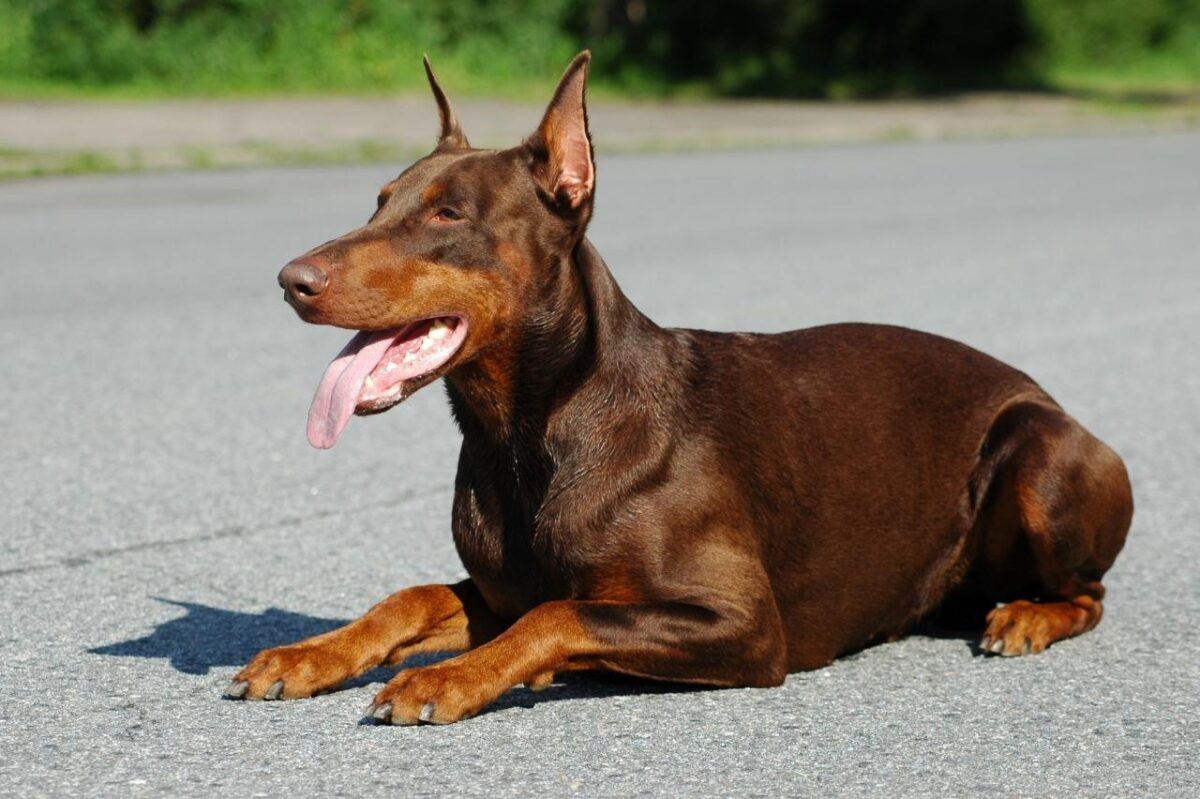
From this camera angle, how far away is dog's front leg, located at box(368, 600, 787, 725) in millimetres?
3830

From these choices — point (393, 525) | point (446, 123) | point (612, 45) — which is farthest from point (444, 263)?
point (612, 45)

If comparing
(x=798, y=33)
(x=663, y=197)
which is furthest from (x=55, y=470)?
(x=798, y=33)

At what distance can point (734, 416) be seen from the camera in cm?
437

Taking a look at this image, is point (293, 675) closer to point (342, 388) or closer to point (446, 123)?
point (342, 388)

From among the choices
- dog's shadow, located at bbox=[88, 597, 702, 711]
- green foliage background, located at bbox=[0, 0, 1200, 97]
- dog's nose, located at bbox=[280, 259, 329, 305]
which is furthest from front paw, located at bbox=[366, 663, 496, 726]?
green foliage background, located at bbox=[0, 0, 1200, 97]

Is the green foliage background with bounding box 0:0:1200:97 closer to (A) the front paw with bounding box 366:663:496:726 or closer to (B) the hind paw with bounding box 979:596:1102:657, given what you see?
(B) the hind paw with bounding box 979:596:1102:657

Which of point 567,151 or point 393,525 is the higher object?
point 567,151

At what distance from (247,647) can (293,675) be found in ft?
1.87

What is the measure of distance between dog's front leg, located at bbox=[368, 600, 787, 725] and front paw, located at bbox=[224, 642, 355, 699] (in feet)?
0.73

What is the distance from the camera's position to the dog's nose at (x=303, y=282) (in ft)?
12.4

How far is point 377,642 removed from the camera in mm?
4133

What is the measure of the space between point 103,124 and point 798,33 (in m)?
15.8

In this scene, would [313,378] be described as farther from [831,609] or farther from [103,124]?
[103,124]

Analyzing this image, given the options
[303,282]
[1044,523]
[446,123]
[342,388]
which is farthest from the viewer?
[1044,523]
